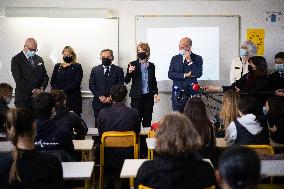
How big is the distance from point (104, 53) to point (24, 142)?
4.03 metres

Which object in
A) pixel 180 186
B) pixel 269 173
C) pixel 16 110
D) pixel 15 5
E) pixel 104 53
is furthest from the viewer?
pixel 15 5

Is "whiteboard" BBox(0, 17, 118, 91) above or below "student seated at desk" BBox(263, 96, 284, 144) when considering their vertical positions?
above

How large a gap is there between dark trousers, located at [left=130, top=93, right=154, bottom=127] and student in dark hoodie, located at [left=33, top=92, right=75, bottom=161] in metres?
2.84

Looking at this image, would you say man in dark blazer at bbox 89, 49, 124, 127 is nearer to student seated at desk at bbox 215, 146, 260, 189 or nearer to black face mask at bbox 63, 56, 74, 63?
black face mask at bbox 63, 56, 74, 63

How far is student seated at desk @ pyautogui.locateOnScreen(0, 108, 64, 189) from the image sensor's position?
2539mm

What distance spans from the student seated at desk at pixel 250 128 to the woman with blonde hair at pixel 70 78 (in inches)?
127

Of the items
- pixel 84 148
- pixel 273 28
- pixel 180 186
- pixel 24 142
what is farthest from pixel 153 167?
pixel 273 28

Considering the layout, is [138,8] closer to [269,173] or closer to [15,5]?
[15,5]

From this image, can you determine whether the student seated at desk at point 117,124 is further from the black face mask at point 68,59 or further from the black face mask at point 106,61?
the black face mask at point 68,59

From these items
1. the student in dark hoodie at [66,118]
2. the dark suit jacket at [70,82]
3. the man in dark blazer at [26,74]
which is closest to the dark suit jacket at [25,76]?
the man in dark blazer at [26,74]

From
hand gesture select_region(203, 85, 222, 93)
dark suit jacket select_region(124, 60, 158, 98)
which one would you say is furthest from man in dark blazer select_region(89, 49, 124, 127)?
hand gesture select_region(203, 85, 222, 93)

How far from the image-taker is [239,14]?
7410 mm

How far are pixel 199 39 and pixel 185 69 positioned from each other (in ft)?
3.42

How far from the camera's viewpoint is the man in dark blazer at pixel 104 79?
6582mm
